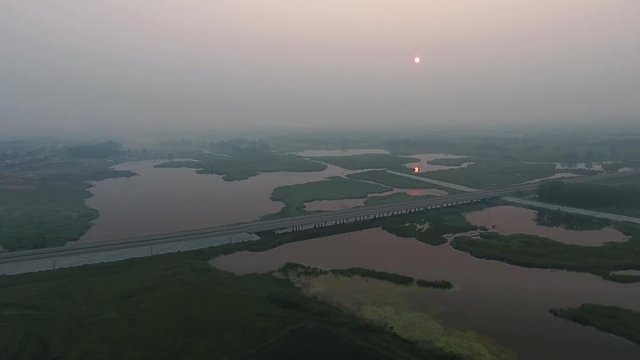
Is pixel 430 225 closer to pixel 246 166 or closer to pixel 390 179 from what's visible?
pixel 390 179

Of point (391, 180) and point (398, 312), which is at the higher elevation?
point (391, 180)

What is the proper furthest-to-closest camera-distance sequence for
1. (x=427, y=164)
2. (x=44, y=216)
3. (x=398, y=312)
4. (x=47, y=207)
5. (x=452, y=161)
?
(x=452, y=161)
(x=427, y=164)
(x=47, y=207)
(x=44, y=216)
(x=398, y=312)

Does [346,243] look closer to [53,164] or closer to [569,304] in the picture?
[569,304]

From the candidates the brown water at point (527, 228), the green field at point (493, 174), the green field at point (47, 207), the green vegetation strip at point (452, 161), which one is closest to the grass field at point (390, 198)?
the brown water at point (527, 228)

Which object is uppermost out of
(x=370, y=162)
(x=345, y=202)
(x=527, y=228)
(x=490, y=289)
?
(x=370, y=162)

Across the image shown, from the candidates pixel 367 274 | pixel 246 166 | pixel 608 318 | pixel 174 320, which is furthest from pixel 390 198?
pixel 246 166

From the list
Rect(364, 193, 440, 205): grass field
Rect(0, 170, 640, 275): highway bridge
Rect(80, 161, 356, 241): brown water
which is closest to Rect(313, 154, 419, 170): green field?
Rect(80, 161, 356, 241): brown water

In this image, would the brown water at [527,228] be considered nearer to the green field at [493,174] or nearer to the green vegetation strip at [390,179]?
the green field at [493,174]
